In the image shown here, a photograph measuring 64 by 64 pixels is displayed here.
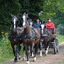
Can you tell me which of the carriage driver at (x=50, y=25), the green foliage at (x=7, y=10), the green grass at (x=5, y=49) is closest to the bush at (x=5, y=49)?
the green grass at (x=5, y=49)

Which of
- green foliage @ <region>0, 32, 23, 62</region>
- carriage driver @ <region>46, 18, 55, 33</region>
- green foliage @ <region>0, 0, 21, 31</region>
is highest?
green foliage @ <region>0, 0, 21, 31</region>

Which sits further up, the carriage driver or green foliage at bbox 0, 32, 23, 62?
the carriage driver

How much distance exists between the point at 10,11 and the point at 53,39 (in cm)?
456

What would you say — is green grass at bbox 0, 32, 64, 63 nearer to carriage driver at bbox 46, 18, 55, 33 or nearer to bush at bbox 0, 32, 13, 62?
bush at bbox 0, 32, 13, 62

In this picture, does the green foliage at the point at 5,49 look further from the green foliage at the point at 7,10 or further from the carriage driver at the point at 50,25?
the carriage driver at the point at 50,25

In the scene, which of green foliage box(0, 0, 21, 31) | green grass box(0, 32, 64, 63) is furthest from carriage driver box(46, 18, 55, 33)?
green grass box(0, 32, 64, 63)

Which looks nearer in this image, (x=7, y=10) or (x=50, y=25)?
(x=50, y=25)

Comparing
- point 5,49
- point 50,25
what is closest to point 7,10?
point 5,49

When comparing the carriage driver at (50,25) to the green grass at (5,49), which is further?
the carriage driver at (50,25)

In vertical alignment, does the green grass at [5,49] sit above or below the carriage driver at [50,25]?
below

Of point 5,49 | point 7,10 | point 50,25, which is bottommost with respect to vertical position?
point 5,49

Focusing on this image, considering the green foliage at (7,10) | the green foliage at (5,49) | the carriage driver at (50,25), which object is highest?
the green foliage at (7,10)

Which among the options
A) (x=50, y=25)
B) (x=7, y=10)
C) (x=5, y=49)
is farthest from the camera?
(x=7, y=10)

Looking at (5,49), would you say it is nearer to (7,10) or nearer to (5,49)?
(5,49)
